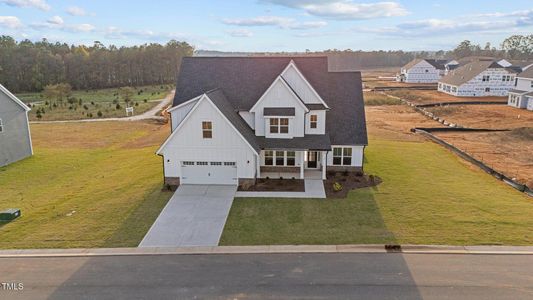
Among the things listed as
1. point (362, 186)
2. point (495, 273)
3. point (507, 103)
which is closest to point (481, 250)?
point (495, 273)

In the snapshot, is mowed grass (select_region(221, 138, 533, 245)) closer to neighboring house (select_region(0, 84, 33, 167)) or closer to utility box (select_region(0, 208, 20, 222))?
utility box (select_region(0, 208, 20, 222))

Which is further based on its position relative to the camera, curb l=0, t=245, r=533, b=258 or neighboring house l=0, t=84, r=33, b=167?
neighboring house l=0, t=84, r=33, b=167

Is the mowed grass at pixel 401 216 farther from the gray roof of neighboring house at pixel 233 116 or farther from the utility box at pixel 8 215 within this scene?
the utility box at pixel 8 215

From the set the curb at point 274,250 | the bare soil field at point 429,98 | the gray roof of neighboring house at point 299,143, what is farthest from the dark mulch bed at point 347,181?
the bare soil field at point 429,98

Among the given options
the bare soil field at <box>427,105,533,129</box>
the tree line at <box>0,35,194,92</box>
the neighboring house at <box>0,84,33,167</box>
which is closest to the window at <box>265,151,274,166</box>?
the neighboring house at <box>0,84,33,167</box>

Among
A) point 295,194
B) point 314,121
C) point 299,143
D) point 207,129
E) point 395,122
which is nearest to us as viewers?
point 295,194

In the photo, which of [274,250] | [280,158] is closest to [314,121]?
[280,158]

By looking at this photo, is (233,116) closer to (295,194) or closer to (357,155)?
(295,194)
